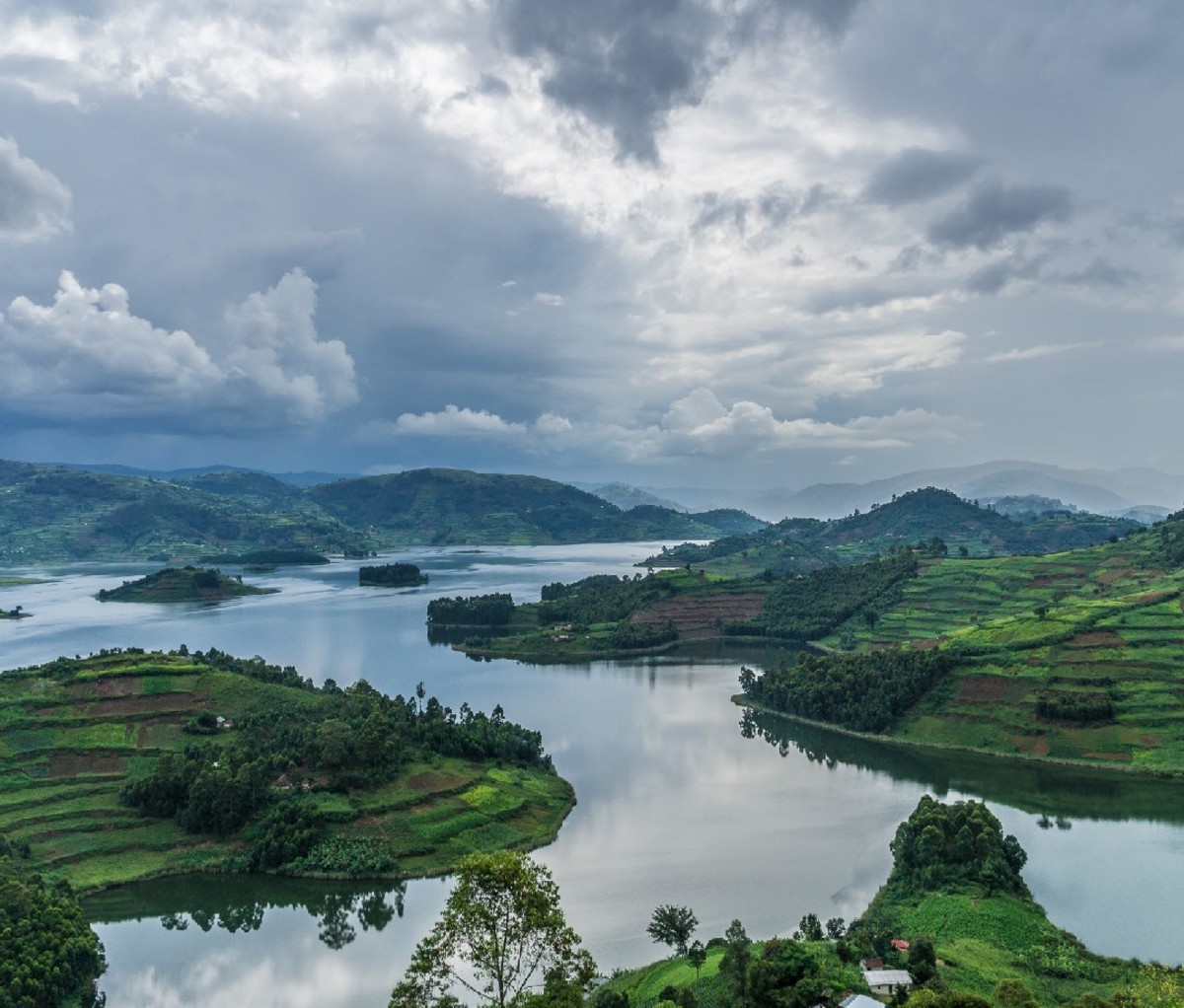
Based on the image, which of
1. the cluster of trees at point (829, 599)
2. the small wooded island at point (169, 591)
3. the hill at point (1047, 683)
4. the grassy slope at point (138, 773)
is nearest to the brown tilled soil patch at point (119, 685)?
the grassy slope at point (138, 773)

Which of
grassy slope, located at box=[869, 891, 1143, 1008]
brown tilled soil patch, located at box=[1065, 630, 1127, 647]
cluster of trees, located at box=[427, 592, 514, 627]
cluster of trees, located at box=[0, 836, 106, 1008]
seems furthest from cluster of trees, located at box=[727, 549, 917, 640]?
cluster of trees, located at box=[0, 836, 106, 1008]

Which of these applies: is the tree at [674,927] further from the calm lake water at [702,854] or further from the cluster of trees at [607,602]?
the cluster of trees at [607,602]

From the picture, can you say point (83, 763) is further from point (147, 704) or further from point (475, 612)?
point (475, 612)

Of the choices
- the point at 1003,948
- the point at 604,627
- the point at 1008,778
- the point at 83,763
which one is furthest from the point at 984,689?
the point at 83,763

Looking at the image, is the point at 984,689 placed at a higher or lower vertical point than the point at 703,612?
lower

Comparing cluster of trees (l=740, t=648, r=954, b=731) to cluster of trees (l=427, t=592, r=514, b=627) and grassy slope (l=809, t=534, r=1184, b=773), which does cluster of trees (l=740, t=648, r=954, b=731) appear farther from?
cluster of trees (l=427, t=592, r=514, b=627)

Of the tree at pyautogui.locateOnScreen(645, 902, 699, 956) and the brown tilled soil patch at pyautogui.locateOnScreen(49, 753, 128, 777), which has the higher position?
the brown tilled soil patch at pyautogui.locateOnScreen(49, 753, 128, 777)
